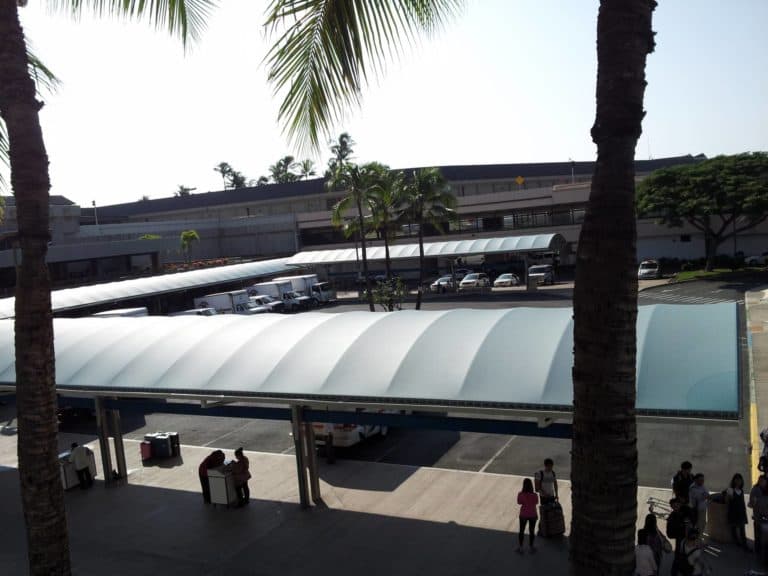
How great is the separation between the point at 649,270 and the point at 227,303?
3287cm

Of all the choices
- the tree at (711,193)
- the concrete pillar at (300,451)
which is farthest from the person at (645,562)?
the tree at (711,193)

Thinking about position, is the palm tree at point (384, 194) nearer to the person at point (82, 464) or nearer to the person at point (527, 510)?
the person at point (82, 464)

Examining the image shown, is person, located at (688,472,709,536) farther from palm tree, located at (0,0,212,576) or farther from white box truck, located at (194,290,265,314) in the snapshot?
white box truck, located at (194,290,265,314)

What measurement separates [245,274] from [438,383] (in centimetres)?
4479

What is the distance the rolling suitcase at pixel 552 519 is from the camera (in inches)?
496

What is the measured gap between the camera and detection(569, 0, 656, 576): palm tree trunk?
444 cm

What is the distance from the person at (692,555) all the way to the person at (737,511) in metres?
1.71

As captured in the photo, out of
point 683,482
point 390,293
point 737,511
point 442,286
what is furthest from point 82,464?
point 442,286

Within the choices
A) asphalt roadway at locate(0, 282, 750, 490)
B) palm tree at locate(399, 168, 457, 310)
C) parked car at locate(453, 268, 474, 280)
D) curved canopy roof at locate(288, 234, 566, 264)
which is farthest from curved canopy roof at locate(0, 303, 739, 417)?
parked car at locate(453, 268, 474, 280)

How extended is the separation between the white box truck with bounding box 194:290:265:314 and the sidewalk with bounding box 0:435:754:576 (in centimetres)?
2721

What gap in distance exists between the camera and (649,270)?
54406 millimetres

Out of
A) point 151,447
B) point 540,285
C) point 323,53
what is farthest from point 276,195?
point 323,53

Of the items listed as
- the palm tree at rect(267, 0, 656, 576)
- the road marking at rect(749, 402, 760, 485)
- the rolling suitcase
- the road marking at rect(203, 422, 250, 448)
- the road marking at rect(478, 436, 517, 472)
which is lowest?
the road marking at rect(203, 422, 250, 448)

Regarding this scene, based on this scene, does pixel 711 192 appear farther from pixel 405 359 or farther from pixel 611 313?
pixel 611 313
